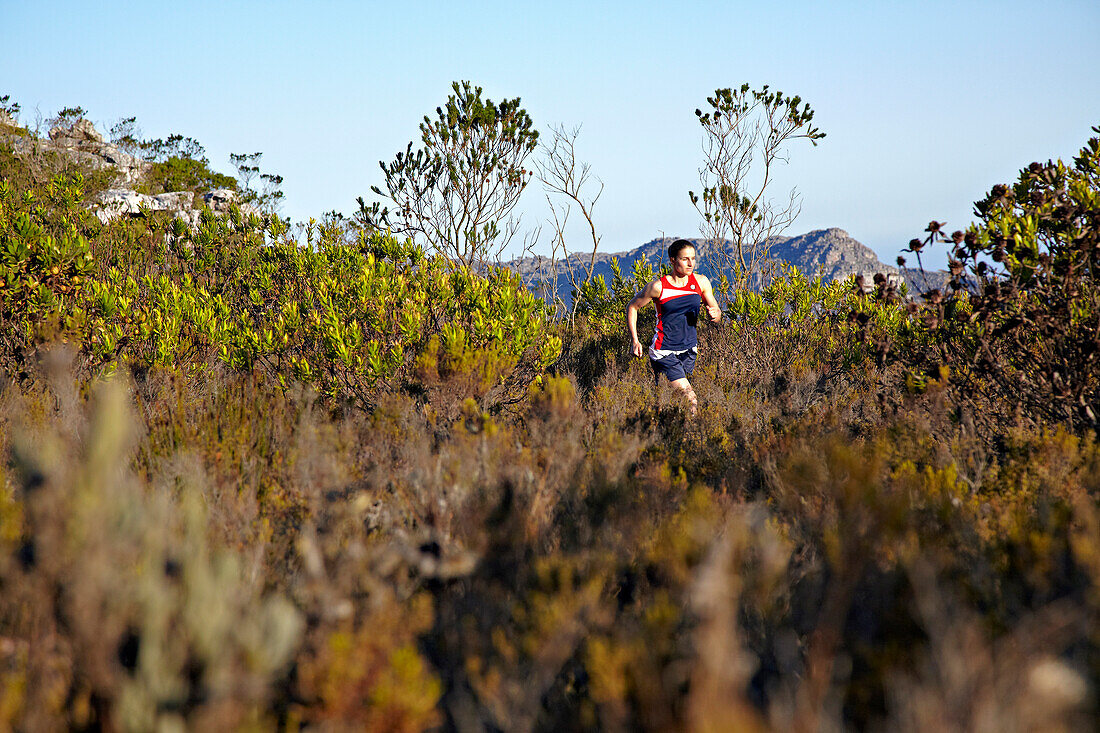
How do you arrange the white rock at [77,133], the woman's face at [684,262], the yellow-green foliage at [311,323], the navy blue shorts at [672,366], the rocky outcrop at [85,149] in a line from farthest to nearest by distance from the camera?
the white rock at [77,133]
the rocky outcrop at [85,149]
the navy blue shorts at [672,366]
the woman's face at [684,262]
the yellow-green foliage at [311,323]

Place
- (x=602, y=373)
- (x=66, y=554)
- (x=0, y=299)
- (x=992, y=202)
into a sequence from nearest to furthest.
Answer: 1. (x=66, y=554)
2. (x=992, y=202)
3. (x=0, y=299)
4. (x=602, y=373)

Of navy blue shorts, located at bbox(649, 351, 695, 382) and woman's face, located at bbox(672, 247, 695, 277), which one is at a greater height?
woman's face, located at bbox(672, 247, 695, 277)

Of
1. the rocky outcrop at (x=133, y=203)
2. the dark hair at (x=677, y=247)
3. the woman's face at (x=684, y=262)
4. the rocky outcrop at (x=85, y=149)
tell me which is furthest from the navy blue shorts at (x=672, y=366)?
the rocky outcrop at (x=85, y=149)

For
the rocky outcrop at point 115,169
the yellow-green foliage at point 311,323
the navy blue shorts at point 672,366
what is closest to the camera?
the yellow-green foliage at point 311,323

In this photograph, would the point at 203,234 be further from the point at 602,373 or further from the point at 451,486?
the point at 451,486

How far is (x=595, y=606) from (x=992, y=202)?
13.9ft

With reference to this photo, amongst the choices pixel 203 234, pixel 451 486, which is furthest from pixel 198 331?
pixel 203 234

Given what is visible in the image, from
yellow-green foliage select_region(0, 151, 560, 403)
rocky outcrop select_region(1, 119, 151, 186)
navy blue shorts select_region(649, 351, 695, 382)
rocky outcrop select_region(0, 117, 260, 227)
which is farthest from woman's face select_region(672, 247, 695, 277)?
rocky outcrop select_region(1, 119, 151, 186)

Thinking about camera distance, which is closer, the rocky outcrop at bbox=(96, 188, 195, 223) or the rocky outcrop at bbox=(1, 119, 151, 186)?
the rocky outcrop at bbox=(96, 188, 195, 223)

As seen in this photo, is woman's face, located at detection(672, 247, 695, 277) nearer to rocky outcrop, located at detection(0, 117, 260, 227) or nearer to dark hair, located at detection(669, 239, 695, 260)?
dark hair, located at detection(669, 239, 695, 260)

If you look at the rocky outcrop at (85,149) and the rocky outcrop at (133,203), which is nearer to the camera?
the rocky outcrop at (133,203)

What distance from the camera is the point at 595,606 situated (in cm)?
205

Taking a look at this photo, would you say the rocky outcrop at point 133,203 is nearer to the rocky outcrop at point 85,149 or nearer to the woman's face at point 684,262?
the rocky outcrop at point 85,149

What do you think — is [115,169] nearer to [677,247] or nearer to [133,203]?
[133,203]
